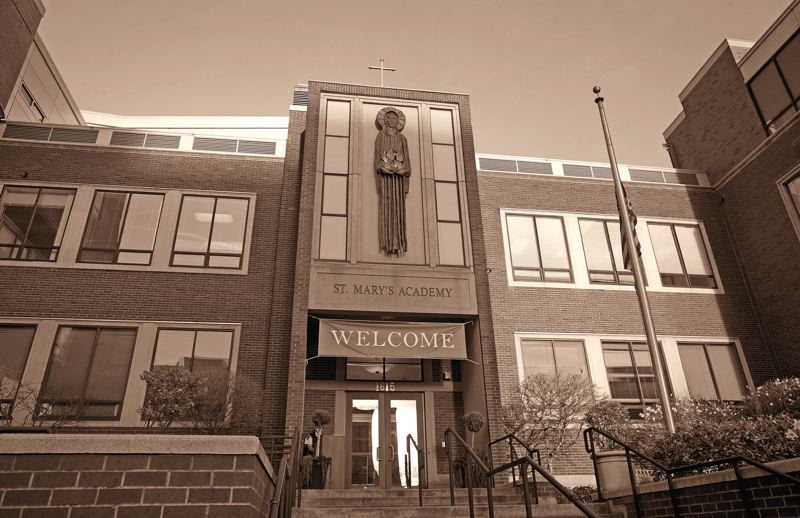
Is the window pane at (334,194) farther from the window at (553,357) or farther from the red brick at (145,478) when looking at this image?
the red brick at (145,478)

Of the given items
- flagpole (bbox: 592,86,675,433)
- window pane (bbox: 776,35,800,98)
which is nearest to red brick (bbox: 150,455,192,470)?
flagpole (bbox: 592,86,675,433)

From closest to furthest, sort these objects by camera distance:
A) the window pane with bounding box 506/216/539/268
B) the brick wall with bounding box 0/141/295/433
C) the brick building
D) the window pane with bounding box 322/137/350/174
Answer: the brick building
the brick wall with bounding box 0/141/295/433
the window pane with bounding box 322/137/350/174
the window pane with bounding box 506/216/539/268

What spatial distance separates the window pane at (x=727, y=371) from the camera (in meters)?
15.4

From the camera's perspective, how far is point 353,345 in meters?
12.7

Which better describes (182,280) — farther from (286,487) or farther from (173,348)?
(286,487)

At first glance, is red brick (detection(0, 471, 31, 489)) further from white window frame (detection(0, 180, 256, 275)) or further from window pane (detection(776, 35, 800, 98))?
window pane (detection(776, 35, 800, 98))

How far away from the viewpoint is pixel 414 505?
31.4 feet

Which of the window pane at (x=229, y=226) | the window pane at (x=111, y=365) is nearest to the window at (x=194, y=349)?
the window pane at (x=111, y=365)

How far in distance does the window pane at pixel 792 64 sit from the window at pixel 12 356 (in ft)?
67.7

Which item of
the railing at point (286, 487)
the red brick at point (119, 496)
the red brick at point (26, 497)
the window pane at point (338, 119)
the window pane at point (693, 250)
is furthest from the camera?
the window pane at point (693, 250)

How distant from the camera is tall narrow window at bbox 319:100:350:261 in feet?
45.4

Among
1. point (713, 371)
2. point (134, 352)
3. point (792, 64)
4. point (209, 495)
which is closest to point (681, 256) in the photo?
point (713, 371)

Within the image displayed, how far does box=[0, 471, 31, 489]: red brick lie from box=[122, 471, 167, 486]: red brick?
2.11 ft

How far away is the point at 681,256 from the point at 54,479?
55.7 ft
